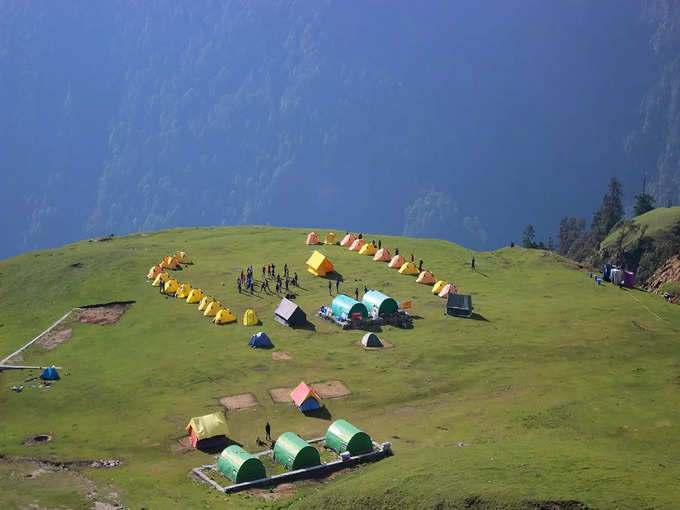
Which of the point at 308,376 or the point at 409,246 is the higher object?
the point at 409,246

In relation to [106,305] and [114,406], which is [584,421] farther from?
[106,305]

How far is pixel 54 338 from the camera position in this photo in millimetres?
72000

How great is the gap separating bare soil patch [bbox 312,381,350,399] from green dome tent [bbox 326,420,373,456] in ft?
29.5

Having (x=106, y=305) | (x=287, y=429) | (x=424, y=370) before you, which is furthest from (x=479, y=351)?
(x=106, y=305)

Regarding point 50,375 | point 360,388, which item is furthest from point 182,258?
point 360,388

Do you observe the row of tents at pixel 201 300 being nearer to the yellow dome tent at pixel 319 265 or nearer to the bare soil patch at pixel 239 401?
the yellow dome tent at pixel 319 265

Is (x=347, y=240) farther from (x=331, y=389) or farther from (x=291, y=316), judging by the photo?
(x=331, y=389)

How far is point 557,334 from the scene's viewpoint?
6750 centimetres

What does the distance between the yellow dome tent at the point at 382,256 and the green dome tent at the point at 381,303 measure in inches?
954

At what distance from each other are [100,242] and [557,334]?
81299mm

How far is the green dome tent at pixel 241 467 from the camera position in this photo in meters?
40.6

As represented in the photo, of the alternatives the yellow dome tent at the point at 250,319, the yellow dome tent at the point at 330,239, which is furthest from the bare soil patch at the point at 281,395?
the yellow dome tent at the point at 330,239

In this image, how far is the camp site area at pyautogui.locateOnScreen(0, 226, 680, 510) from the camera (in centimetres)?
3753

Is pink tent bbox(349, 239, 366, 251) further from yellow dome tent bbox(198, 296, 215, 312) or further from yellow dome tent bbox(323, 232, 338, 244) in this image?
yellow dome tent bbox(198, 296, 215, 312)
